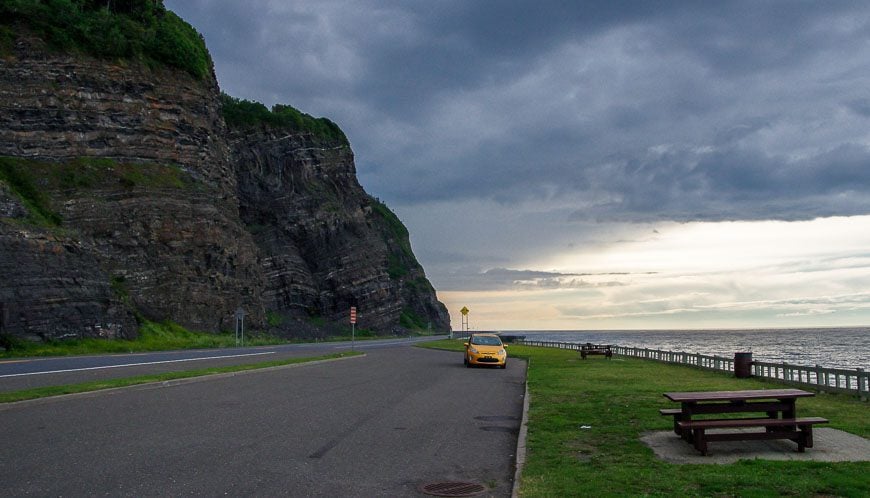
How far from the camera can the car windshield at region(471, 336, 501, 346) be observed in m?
33.1

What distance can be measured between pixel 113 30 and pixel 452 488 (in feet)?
211

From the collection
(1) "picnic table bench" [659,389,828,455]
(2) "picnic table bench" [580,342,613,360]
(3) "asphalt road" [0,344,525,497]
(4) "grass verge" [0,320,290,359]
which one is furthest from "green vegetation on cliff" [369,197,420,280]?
(1) "picnic table bench" [659,389,828,455]

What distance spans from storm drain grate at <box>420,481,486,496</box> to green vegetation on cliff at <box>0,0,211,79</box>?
59268 mm

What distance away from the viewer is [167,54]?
6519 centimetres

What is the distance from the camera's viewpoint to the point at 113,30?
201ft

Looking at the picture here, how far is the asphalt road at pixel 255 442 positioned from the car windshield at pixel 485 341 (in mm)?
13521

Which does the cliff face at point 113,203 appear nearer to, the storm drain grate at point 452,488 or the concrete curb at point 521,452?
the concrete curb at point 521,452

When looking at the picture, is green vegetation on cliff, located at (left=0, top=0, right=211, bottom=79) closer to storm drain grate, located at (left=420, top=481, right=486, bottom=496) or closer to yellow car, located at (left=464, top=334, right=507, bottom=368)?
yellow car, located at (left=464, top=334, right=507, bottom=368)

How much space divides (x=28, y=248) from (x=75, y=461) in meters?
37.9

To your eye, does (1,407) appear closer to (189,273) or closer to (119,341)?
(119,341)

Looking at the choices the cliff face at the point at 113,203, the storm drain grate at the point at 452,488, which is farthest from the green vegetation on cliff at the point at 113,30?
Answer: the storm drain grate at the point at 452,488

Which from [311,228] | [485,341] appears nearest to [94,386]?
[485,341]

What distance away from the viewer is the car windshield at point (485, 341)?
33125mm

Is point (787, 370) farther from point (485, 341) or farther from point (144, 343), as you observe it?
point (144, 343)
